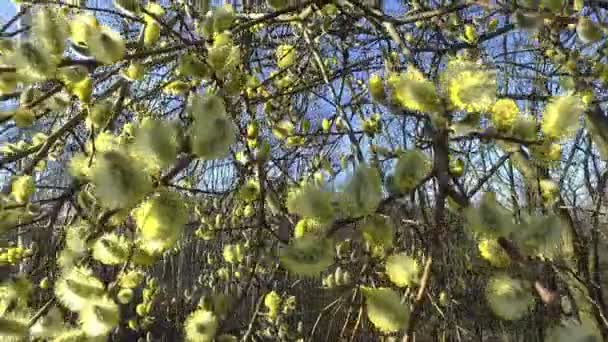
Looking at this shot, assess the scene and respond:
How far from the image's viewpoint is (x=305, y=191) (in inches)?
24.8

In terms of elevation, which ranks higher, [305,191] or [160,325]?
[160,325]

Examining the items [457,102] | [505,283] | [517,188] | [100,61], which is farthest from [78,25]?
[517,188]

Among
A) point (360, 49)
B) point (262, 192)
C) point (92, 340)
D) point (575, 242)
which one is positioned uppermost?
point (360, 49)

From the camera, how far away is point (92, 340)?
2.14 feet

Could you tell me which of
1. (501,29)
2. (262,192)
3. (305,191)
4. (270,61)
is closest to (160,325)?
(270,61)

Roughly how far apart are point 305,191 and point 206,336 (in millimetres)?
260

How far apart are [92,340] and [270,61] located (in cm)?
154

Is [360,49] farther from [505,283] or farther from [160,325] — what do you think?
[160,325]

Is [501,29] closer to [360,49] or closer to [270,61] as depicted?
[360,49]

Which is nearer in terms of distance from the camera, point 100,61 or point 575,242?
point 100,61

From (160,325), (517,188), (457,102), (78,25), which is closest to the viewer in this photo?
(457,102)

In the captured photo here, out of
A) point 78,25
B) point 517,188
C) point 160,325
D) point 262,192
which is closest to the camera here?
point 78,25

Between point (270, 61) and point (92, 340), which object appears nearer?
point (92, 340)

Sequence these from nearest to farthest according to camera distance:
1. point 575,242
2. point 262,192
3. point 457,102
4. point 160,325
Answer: point 457,102
point 262,192
point 575,242
point 160,325
